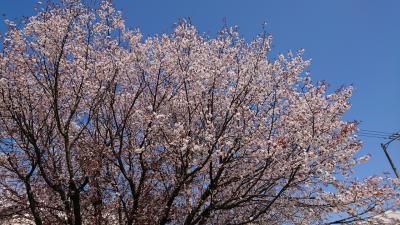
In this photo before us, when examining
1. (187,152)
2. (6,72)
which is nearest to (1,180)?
(6,72)

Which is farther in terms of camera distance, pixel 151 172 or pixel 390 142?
pixel 390 142

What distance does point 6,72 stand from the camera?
12617 mm

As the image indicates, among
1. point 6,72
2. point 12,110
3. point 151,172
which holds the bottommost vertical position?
point 151,172

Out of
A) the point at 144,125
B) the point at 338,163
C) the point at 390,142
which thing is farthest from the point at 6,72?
the point at 390,142

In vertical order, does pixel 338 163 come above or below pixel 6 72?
below

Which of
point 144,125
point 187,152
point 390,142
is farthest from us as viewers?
point 390,142

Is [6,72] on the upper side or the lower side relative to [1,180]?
upper

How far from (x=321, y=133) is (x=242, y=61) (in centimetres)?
339

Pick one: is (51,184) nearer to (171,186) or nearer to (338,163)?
(171,186)

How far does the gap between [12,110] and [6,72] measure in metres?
1.29

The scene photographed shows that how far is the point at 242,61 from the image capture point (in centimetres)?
1328

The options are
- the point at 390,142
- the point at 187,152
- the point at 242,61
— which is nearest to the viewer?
the point at 187,152

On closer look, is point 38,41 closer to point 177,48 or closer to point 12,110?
point 12,110

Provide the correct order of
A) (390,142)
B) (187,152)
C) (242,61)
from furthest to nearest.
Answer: (390,142) → (242,61) → (187,152)
